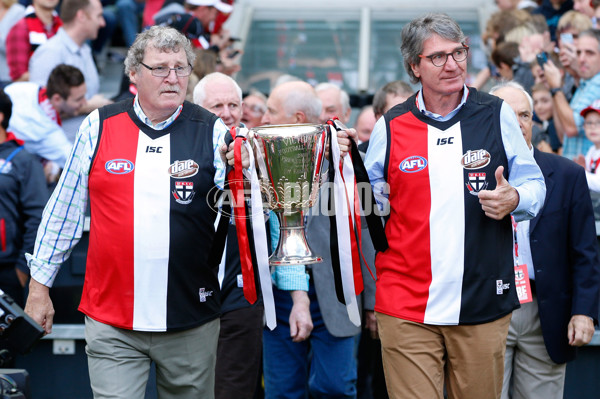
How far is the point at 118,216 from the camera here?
3926 millimetres

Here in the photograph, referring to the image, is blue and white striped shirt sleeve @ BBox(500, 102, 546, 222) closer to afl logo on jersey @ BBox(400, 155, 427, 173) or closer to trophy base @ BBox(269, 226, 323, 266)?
afl logo on jersey @ BBox(400, 155, 427, 173)

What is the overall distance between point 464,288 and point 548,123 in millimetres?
3806

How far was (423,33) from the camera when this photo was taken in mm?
4008

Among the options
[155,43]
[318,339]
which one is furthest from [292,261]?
[318,339]

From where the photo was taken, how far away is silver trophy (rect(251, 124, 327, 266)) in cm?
384

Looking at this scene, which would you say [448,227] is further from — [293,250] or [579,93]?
[579,93]

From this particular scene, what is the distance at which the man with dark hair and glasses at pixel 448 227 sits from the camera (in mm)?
3896

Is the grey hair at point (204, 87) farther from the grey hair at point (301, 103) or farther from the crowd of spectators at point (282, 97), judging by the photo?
the grey hair at point (301, 103)

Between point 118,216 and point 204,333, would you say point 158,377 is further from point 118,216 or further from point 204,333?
point 118,216

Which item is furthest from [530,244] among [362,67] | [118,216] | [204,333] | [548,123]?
[362,67]

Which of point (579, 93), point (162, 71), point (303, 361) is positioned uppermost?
point (579, 93)

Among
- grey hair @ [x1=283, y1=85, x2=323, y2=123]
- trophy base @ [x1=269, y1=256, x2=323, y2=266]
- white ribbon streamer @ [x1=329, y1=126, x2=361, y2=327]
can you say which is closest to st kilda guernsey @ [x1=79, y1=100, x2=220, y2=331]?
trophy base @ [x1=269, y1=256, x2=323, y2=266]

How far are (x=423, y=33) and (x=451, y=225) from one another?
91 centimetres

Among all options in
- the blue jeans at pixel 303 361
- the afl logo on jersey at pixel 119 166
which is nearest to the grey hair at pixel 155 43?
the afl logo on jersey at pixel 119 166
